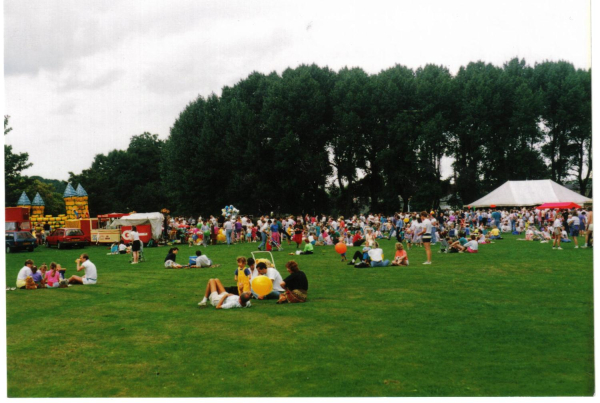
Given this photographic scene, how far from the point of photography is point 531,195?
155 feet

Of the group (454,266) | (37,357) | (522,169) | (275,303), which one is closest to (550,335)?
(275,303)

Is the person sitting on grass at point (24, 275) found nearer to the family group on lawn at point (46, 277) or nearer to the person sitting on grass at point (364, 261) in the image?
the family group on lawn at point (46, 277)

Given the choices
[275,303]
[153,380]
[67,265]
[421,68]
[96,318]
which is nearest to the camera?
[153,380]

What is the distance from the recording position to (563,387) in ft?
20.7

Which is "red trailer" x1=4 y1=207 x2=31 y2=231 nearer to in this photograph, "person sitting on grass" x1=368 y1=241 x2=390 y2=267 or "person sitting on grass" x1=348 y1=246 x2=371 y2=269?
"person sitting on grass" x1=348 y1=246 x2=371 y2=269

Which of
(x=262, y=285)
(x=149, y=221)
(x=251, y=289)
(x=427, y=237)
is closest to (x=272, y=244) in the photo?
(x=149, y=221)

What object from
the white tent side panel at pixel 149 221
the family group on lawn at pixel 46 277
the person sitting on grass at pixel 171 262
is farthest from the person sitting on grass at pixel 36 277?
the white tent side panel at pixel 149 221

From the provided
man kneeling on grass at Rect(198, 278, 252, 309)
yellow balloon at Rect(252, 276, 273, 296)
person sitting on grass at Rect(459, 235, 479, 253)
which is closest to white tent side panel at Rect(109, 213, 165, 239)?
person sitting on grass at Rect(459, 235, 479, 253)

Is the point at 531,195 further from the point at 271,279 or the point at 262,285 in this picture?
the point at 262,285

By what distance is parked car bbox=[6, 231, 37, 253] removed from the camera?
102 feet

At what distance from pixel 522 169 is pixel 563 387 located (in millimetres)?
50090

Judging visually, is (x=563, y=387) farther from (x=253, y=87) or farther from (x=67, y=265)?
(x=253, y=87)

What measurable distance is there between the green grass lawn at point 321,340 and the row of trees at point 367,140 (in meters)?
38.6
